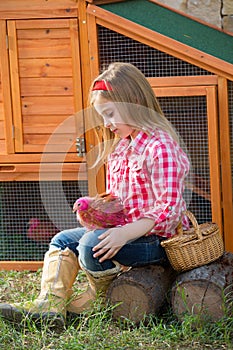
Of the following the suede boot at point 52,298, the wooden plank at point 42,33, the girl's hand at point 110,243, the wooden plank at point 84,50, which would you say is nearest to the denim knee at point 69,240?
the suede boot at point 52,298

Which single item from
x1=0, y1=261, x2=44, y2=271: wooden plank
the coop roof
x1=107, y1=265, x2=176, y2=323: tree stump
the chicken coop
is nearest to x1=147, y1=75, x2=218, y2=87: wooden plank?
the chicken coop

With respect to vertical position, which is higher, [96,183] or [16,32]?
[16,32]

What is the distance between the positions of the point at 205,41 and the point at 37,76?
0.93 m

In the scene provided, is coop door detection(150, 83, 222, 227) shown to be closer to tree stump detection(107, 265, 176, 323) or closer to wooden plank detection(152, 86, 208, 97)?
wooden plank detection(152, 86, 208, 97)

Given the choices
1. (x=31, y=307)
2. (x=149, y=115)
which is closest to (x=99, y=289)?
(x=31, y=307)

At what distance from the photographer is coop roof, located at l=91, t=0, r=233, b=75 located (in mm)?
4000

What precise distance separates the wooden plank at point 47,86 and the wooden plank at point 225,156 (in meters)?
0.82

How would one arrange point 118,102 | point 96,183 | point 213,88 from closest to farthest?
point 118,102 < point 213,88 < point 96,183

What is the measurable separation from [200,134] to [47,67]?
90 cm

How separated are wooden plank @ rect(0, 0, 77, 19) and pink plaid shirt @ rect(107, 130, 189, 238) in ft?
3.12

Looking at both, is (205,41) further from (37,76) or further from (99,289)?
(99,289)

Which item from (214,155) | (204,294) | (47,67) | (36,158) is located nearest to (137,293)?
(204,294)

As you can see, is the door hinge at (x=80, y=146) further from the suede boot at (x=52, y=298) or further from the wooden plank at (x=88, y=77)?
the suede boot at (x=52, y=298)

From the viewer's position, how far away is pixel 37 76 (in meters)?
4.20
